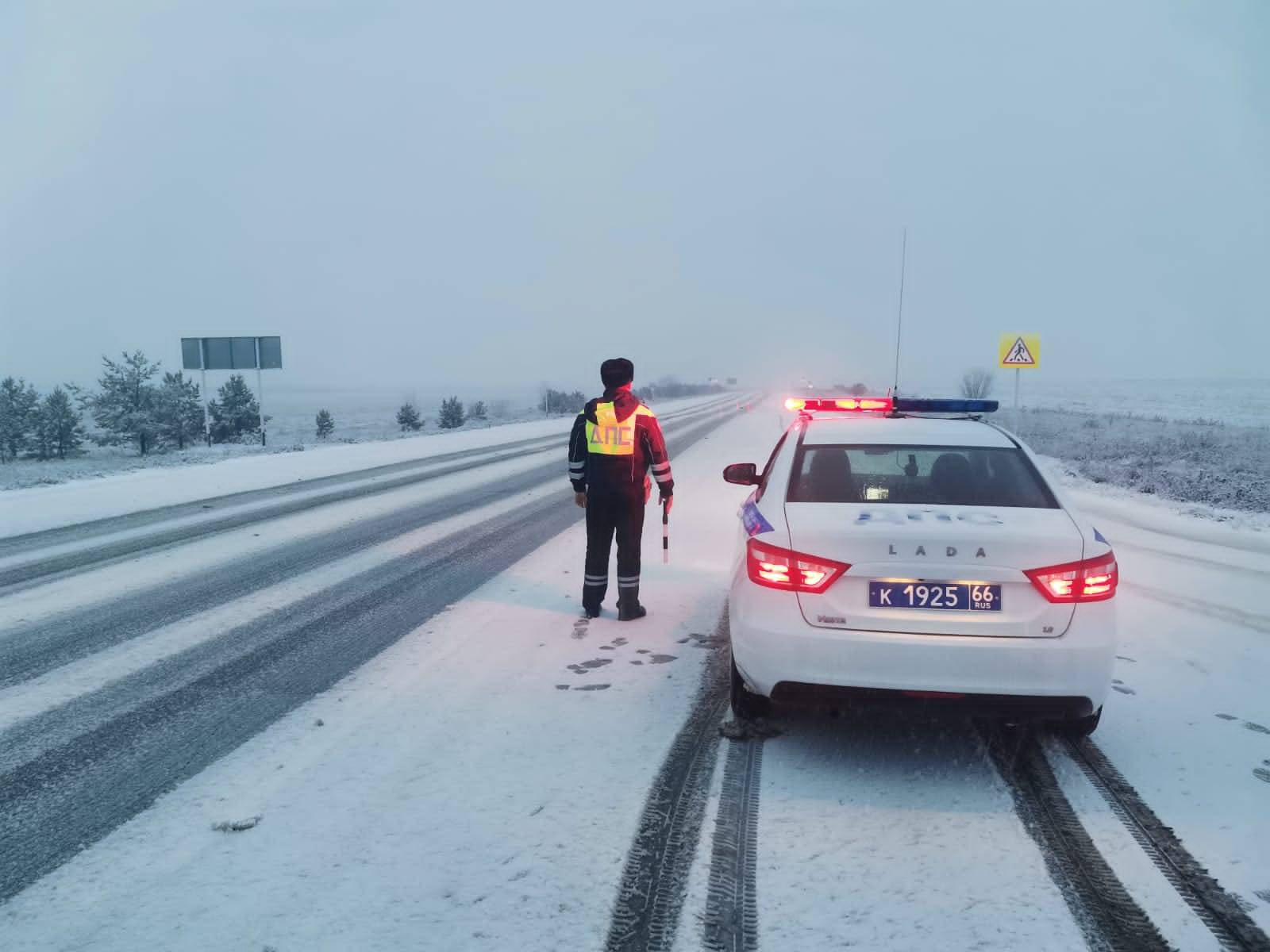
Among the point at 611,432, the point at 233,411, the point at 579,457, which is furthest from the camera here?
the point at 233,411

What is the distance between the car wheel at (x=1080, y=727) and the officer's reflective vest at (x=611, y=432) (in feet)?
10.5

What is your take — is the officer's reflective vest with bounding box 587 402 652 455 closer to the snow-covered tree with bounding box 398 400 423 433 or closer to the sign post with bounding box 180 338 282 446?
the sign post with bounding box 180 338 282 446

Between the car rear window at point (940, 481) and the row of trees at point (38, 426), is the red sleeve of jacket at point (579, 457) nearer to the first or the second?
the car rear window at point (940, 481)

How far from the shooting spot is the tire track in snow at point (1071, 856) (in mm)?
2635

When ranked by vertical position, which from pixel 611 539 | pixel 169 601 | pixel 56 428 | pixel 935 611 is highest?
pixel 935 611

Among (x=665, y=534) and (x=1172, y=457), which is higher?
(x=665, y=534)

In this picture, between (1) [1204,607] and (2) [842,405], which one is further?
(1) [1204,607]

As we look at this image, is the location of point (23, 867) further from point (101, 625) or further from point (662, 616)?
point (662, 616)

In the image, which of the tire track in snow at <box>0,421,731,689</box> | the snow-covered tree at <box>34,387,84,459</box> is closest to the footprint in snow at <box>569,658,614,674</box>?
the tire track in snow at <box>0,421,731,689</box>

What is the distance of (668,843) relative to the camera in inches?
123

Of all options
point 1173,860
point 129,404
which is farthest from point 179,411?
point 1173,860

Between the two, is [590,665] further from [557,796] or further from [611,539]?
[557,796]

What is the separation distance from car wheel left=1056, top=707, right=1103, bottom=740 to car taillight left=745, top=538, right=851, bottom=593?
4.37ft

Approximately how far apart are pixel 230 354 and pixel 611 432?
29.3m
